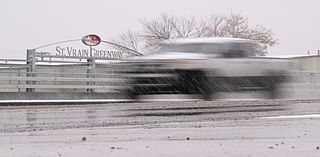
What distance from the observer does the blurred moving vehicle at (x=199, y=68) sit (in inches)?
595

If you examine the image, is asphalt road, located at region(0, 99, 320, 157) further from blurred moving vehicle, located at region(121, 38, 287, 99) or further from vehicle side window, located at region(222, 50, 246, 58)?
vehicle side window, located at region(222, 50, 246, 58)

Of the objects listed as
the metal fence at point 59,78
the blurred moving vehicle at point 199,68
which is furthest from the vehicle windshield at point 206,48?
the metal fence at point 59,78

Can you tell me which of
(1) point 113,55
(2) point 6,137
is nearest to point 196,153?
(2) point 6,137

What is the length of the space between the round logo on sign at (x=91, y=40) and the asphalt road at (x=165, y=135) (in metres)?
24.6

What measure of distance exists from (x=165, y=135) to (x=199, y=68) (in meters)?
8.13

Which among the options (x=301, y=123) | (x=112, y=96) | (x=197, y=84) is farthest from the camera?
(x=112, y=96)

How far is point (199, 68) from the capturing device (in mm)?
15234

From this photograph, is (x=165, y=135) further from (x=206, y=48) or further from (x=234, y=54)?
(x=234, y=54)

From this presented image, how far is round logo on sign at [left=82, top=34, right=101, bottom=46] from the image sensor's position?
3459cm

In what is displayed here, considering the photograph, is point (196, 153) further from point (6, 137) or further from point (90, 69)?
point (90, 69)

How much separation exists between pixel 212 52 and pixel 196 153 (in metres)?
10.3


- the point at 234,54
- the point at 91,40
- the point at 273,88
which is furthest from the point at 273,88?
the point at 91,40

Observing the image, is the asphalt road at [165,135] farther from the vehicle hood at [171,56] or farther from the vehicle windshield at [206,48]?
the vehicle windshield at [206,48]

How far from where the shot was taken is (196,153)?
555 cm
